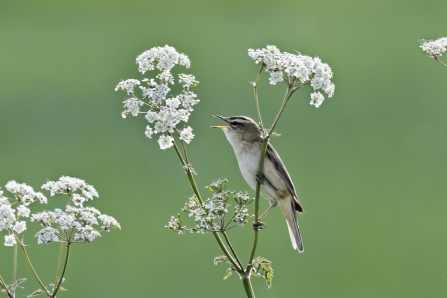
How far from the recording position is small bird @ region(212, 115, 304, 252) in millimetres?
3324

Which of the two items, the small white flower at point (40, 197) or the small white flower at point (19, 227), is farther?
the small white flower at point (40, 197)

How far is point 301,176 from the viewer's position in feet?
28.4

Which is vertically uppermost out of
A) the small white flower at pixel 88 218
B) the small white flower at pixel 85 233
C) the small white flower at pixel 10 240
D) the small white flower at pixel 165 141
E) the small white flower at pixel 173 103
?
the small white flower at pixel 173 103

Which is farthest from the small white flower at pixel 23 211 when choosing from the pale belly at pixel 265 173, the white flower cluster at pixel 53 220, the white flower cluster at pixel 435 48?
the white flower cluster at pixel 435 48

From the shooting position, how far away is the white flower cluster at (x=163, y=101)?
2.26 m

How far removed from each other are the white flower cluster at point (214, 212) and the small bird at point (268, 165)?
0.84 meters

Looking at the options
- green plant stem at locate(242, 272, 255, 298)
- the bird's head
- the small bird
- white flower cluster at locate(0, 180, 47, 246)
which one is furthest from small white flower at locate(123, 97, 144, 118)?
the bird's head

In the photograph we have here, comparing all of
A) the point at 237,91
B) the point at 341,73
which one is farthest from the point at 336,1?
the point at 237,91

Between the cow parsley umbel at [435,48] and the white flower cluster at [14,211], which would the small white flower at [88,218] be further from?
the cow parsley umbel at [435,48]

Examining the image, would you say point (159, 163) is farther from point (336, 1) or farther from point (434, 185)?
point (336, 1)

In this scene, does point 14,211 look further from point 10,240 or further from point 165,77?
point 165,77

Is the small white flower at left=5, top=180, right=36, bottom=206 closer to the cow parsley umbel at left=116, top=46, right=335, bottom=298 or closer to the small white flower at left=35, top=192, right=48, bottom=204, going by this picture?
the small white flower at left=35, top=192, right=48, bottom=204

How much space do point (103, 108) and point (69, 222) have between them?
8368mm

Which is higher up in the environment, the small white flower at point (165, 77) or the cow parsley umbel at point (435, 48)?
the cow parsley umbel at point (435, 48)
